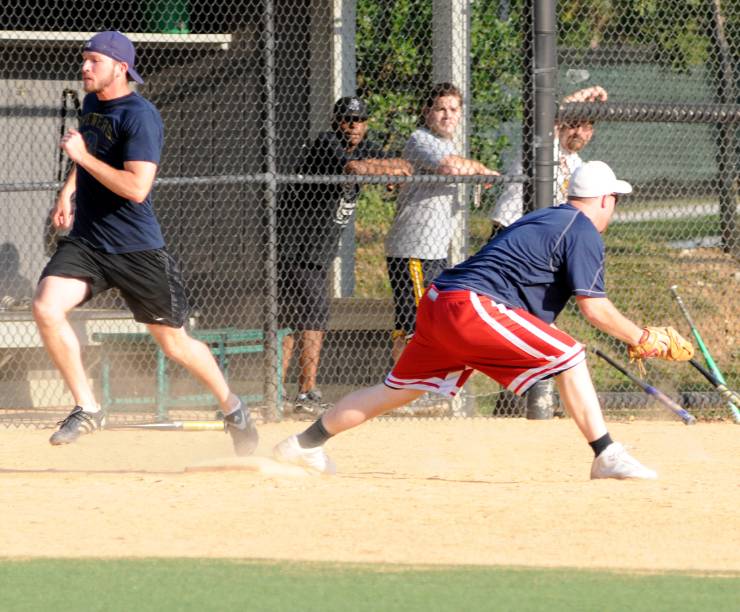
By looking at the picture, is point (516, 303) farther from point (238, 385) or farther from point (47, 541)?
point (238, 385)

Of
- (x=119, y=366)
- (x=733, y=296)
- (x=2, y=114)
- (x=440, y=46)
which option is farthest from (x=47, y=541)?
(x=733, y=296)

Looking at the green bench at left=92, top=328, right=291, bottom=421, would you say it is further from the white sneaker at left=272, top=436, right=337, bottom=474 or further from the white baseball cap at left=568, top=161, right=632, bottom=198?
the white baseball cap at left=568, top=161, right=632, bottom=198

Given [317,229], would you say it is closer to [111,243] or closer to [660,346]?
[111,243]

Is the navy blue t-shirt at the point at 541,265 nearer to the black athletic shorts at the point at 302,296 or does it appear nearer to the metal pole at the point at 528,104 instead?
the metal pole at the point at 528,104

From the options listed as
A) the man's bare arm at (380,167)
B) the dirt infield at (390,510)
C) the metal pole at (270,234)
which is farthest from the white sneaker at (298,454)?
the man's bare arm at (380,167)

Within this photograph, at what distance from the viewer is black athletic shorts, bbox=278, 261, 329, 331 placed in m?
9.40

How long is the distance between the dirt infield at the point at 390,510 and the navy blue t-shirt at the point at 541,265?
0.88m

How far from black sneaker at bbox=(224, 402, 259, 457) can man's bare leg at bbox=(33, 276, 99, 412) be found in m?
0.74

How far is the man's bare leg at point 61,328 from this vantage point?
6.63m

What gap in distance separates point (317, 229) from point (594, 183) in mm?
3520

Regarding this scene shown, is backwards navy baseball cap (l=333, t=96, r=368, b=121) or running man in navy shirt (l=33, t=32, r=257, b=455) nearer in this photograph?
running man in navy shirt (l=33, t=32, r=257, b=455)

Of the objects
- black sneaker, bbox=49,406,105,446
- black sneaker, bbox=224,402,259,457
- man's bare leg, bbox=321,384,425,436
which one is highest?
man's bare leg, bbox=321,384,425,436

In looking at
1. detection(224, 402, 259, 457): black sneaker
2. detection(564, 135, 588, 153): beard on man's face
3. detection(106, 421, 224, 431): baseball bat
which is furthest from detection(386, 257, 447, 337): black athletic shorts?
detection(224, 402, 259, 457): black sneaker

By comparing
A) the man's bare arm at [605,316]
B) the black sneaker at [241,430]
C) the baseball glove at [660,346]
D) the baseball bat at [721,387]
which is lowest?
the baseball bat at [721,387]
